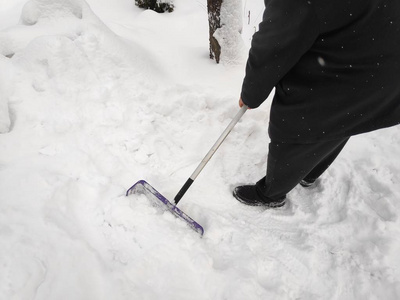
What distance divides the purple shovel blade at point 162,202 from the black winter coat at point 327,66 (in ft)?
2.61

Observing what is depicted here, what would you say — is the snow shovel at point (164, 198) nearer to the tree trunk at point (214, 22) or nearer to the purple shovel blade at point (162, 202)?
the purple shovel blade at point (162, 202)

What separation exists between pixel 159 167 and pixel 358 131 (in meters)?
1.40

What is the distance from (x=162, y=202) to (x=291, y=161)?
862 mm

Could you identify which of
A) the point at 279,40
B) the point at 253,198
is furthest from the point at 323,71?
the point at 253,198

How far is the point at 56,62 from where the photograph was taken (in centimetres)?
212

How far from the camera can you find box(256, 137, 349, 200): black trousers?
4.85 ft

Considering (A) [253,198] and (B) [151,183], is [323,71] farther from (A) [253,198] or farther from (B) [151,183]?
(B) [151,183]

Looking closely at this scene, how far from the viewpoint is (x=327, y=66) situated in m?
1.14

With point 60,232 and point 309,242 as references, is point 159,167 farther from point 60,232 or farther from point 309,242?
point 309,242

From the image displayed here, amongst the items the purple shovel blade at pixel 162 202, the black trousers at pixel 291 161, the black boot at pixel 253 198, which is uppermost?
the black trousers at pixel 291 161

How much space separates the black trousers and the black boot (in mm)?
85

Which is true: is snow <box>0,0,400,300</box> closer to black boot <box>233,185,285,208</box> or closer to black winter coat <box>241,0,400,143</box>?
black boot <box>233,185,285,208</box>

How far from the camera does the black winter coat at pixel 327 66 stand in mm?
979

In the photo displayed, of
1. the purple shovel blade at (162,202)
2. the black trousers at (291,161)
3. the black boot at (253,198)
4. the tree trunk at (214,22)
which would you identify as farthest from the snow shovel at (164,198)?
the tree trunk at (214,22)
